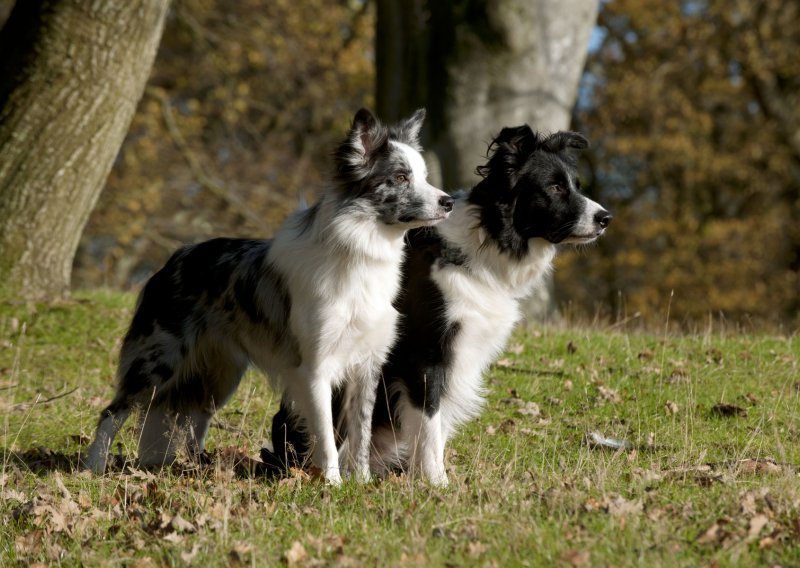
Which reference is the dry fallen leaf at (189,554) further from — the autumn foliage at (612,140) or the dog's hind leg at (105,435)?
the autumn foliage at (612,140)

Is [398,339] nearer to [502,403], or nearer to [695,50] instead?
[502,403]

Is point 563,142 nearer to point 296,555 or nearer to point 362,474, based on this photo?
point 362,474

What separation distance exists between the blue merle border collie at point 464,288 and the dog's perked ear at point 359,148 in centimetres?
76

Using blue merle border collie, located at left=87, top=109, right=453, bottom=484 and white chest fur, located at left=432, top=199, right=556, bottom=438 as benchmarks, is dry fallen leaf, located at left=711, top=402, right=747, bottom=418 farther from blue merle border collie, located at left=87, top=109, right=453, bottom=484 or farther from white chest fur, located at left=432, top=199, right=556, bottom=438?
blue merle border collie, located at left=87, top=109, right=453, bottom=484

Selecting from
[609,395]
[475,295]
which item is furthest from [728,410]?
[475,295]

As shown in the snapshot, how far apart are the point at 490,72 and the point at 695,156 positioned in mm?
13525

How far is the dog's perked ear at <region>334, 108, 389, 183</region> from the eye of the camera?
6.08 metres

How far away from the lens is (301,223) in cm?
637

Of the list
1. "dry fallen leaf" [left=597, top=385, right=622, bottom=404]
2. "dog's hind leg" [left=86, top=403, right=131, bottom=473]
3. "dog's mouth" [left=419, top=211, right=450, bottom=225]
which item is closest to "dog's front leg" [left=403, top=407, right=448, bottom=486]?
"dog's mouth" [left=419, top=211, right=450, bottom=225]

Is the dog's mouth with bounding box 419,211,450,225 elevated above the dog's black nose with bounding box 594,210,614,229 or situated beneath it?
situated beneath

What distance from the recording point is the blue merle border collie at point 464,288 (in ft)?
21.1

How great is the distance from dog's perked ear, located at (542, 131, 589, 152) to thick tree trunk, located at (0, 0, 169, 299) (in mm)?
5451

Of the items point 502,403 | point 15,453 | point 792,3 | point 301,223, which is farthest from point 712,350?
point 792,3

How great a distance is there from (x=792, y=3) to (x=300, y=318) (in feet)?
66.8
